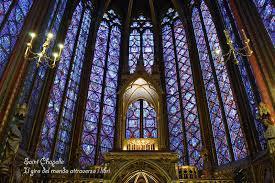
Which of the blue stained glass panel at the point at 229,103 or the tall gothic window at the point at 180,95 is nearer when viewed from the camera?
the blue stained glass panel at the point at 229,103

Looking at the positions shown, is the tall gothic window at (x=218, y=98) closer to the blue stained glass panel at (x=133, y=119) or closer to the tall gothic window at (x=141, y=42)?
the tall gothic window at (x=141, y=42)

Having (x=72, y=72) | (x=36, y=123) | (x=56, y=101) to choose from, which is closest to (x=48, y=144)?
(x=36, y=123)

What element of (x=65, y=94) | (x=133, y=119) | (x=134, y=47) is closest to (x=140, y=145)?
(x=133, y=119)

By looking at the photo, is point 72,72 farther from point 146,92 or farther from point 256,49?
point 256,49

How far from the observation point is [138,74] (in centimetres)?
1231

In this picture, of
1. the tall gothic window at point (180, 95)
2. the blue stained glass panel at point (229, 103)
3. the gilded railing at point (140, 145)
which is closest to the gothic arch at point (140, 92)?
the gilded railing at point (140, 145)

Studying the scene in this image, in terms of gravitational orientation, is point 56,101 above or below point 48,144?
above

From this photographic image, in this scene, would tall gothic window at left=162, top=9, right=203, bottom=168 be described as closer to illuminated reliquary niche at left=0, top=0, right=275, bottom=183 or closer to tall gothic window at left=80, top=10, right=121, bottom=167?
illuminated reliquary niche at left=0, top=0, right=275, bottom=183

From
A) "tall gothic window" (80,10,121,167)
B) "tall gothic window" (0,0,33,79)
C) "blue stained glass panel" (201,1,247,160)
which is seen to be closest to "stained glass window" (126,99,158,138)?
"tall gothic window" (80,10,121,167)

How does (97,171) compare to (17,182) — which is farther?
(97,171)

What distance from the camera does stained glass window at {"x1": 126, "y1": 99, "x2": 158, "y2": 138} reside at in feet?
43.5

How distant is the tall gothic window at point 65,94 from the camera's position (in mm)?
11785

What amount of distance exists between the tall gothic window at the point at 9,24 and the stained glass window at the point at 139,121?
5.67 metres

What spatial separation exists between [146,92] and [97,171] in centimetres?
408
